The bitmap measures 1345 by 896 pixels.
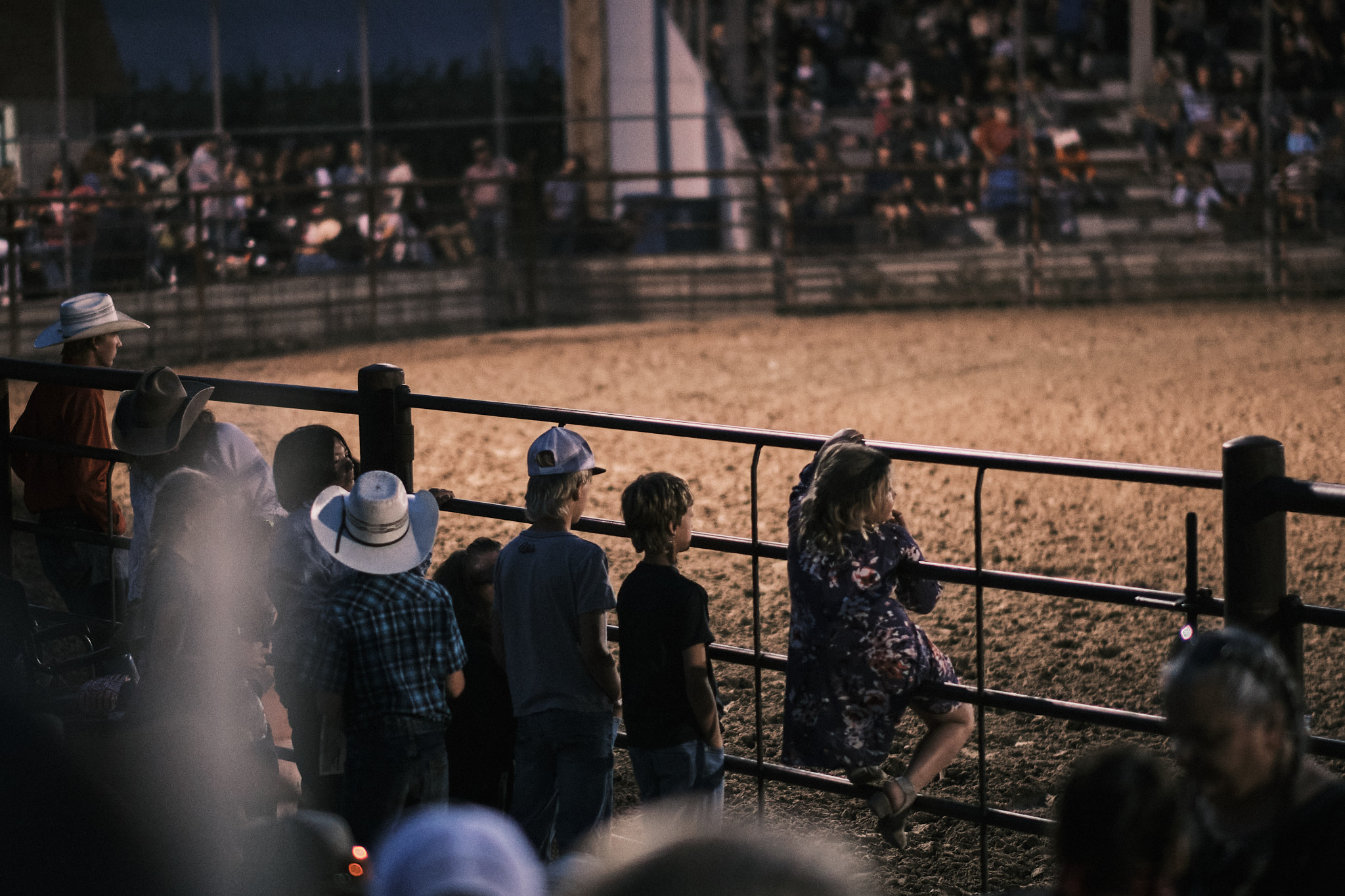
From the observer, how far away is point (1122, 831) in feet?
5.45

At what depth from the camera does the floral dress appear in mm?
3770

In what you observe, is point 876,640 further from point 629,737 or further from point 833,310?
point 833,310

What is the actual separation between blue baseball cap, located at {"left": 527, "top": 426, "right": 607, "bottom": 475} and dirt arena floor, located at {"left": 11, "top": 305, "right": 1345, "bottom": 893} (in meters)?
1.49

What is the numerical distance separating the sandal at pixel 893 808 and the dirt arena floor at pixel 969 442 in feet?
1.96

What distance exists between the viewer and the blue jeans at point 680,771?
379 centimetres

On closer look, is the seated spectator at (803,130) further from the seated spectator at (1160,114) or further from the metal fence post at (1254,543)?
the metal fence post at (1254,543)

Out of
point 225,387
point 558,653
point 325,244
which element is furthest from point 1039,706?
point 325,244

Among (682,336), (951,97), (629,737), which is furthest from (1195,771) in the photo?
(951,97)

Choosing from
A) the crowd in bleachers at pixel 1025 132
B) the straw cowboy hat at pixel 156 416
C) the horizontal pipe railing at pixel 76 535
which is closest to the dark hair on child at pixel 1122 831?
the straw cowboy hat at pixel 156 416

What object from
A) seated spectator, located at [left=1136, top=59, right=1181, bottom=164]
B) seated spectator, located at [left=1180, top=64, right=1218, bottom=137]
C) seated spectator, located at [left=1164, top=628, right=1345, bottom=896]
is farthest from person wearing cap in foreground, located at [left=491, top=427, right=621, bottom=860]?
seated spectator, located at [left=1136, top=59, right=1181, bottom=164]

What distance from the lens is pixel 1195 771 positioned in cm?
209

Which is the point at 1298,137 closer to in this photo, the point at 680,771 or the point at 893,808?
the point at 893,808

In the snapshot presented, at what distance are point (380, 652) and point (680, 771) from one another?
31.4 inches

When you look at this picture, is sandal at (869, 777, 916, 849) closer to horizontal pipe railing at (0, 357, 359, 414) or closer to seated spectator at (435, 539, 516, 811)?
seated spectator at (435, 539, 516, 811)
